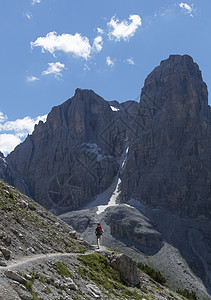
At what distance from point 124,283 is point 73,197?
468 ft

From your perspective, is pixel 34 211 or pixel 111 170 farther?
pixel 111 170

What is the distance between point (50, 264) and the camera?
1853 centimetres

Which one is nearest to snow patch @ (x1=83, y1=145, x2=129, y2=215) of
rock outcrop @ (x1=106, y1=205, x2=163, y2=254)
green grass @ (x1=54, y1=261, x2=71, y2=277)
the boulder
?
rock outcrop @ (x1=106, y1=205, x2=163, y2=254)

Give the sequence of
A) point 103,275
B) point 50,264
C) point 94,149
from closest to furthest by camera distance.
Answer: point 50,264 → point 103,275 → point 94,149

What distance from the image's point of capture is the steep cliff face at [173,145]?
132125 millimetres

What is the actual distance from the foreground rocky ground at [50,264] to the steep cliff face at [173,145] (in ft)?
350

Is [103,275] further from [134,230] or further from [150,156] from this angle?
[150,156]

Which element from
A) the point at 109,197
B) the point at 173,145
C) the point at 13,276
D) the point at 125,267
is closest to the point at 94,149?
the point at 109,197

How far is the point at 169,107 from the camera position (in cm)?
15450

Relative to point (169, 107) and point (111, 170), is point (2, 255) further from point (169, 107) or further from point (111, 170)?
point (111, 170)

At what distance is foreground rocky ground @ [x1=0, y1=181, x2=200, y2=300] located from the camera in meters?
14.2

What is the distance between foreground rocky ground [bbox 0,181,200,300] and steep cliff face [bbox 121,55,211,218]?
10668 cm

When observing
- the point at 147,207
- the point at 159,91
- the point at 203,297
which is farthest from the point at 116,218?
the point at 159,91

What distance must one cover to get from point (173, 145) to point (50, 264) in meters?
133
